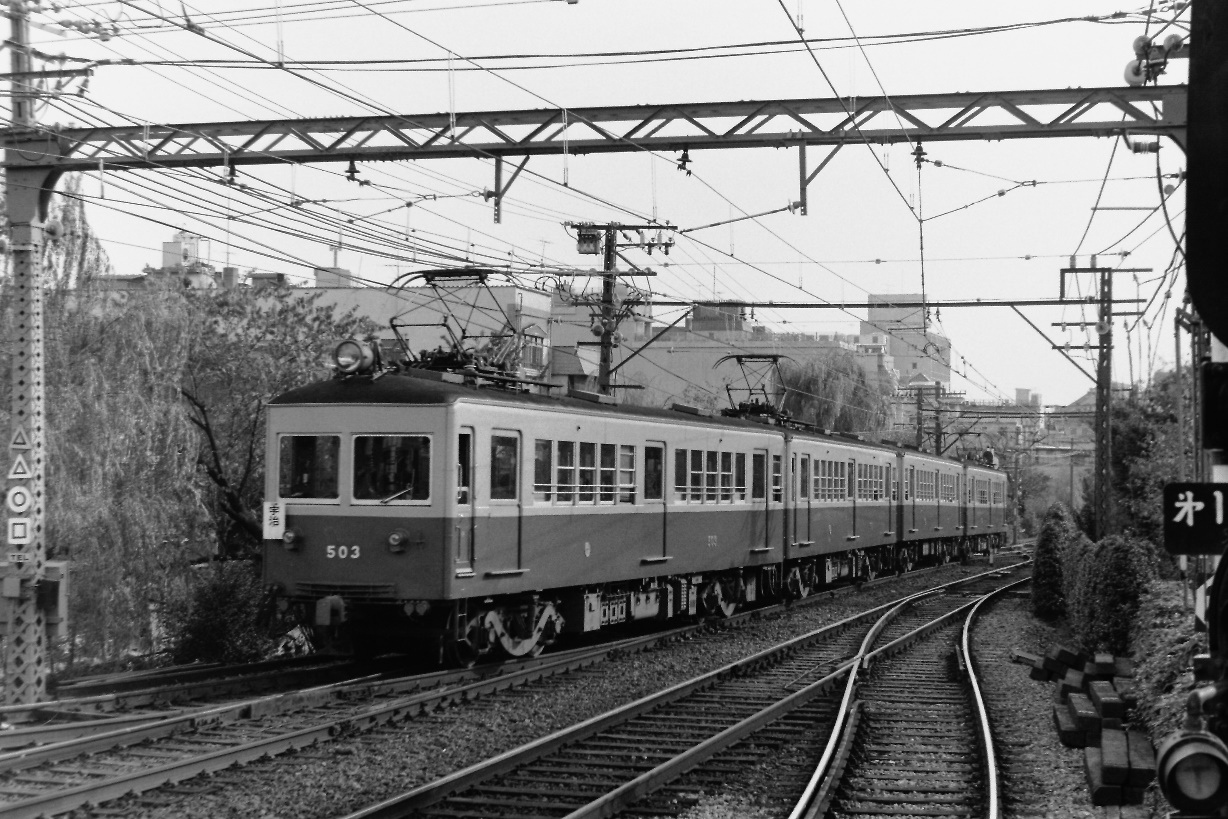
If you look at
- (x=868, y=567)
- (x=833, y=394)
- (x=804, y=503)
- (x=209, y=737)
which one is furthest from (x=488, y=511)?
(x=833, y=394)

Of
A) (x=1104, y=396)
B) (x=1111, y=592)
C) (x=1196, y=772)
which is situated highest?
(x=1104, y=396)

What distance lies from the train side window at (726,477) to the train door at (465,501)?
6710 millimetres

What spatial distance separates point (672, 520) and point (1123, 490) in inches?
785

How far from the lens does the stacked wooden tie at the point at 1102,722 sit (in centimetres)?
757

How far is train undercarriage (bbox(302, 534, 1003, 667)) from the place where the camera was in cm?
1214

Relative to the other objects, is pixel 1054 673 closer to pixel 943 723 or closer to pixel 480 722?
pixel 943 723

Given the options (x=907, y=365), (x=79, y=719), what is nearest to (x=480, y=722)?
(x=79, y=719)

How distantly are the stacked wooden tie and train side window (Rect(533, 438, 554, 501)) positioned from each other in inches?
200

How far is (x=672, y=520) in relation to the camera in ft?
53.9

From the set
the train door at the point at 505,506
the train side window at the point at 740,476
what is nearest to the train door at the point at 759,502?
the train side window at the point at 740,476

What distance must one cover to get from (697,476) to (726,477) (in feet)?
3.90

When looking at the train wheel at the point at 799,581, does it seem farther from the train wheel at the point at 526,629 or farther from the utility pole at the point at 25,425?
the utility pole at the point at 25,425

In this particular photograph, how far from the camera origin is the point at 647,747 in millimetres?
9438

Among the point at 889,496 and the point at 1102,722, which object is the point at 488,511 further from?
the point at 889,496
